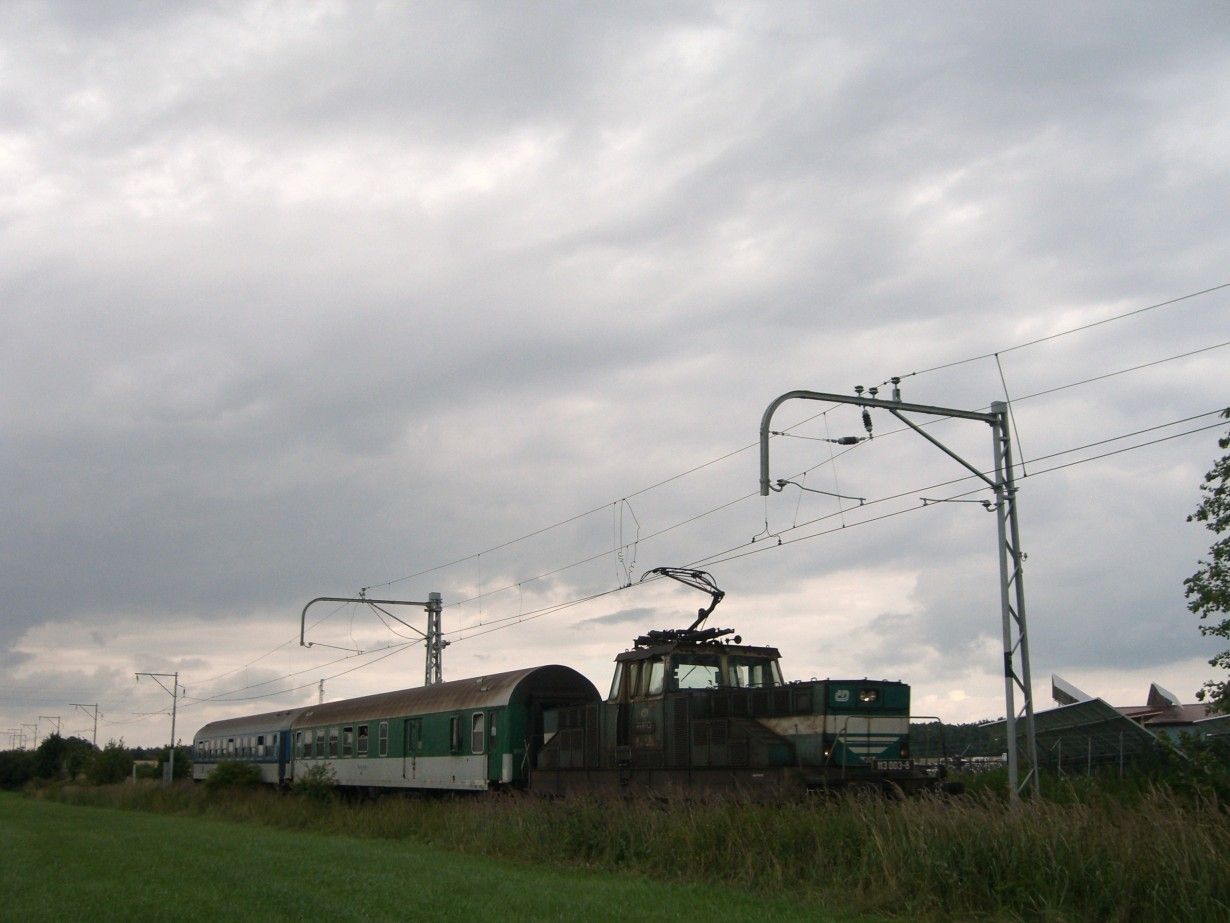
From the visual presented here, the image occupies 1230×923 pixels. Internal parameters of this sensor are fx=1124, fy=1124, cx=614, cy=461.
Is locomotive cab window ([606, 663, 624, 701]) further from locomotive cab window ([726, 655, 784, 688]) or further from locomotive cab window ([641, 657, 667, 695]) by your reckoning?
locomotive cab window ([726, 655, 784, 688])

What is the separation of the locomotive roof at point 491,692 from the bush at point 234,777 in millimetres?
11161

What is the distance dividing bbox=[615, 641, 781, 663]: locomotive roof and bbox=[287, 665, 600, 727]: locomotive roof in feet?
18.7

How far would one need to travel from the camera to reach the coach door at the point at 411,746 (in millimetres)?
30219

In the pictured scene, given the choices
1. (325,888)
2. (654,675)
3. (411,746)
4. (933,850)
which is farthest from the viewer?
(411,746)

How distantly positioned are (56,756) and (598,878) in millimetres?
93201

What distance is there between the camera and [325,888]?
48.8ft

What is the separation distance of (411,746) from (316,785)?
4.97 m

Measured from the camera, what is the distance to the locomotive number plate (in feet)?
56.2

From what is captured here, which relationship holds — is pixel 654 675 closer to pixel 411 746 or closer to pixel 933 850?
pixel 933 850

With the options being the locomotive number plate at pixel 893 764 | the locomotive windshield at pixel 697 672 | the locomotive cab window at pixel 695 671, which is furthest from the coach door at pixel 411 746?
the locomotive number plate at pixel 893 764

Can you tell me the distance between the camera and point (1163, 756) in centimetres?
2256

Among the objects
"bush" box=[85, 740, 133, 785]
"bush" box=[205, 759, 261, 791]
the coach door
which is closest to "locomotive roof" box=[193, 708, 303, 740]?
"bush" box=[205, 759, 261, 791]

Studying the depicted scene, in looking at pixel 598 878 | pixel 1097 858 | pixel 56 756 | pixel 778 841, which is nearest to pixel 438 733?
pixel 598 878

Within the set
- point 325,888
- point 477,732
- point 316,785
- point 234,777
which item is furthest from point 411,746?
point 325,888
